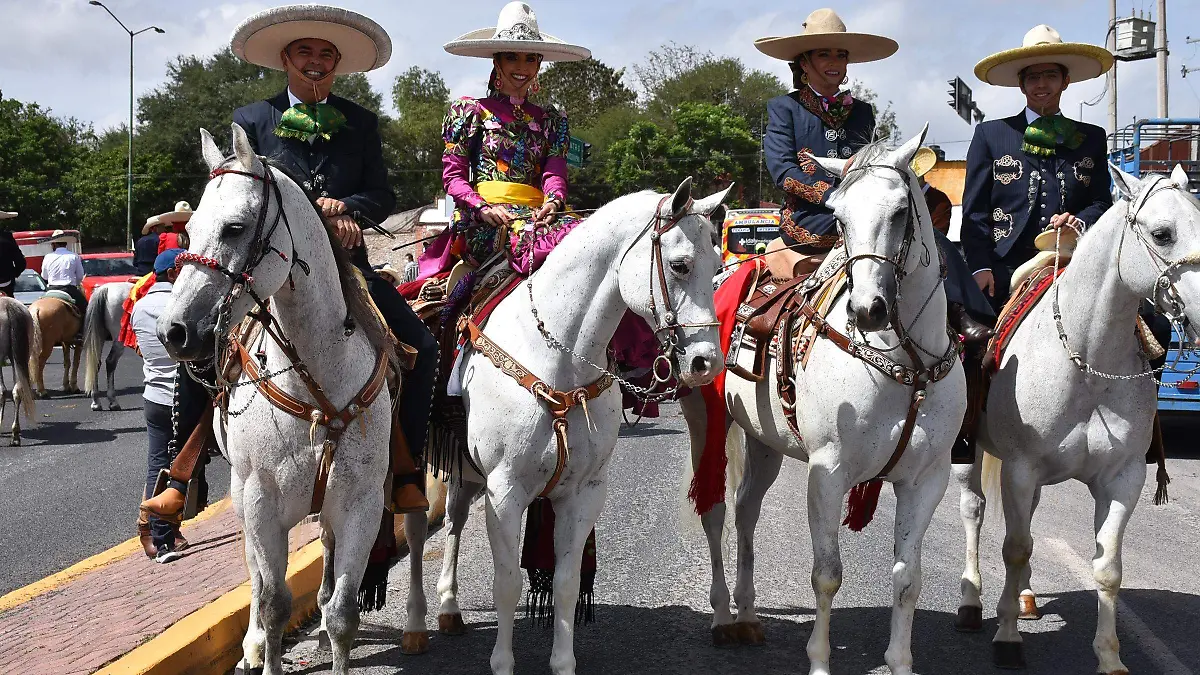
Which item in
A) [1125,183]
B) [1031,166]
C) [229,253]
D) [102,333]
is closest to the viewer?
[229,253]

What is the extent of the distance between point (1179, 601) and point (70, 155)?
6496 cm

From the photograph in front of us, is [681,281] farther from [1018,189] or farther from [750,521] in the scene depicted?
[1018,189]

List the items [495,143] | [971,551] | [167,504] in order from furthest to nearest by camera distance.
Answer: [971,551], [495,143], [167,504]

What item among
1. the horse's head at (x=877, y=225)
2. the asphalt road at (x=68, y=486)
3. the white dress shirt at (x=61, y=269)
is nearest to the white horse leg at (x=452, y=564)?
the horse's head at (x=877, y=225)

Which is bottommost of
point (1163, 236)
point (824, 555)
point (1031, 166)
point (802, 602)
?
point (802, 602)

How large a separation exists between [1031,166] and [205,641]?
5.20 m

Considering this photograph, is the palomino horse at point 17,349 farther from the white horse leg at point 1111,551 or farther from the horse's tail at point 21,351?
the white horse leg at point 1111,551

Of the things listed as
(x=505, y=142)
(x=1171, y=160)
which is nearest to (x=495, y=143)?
(x=505, y=142)

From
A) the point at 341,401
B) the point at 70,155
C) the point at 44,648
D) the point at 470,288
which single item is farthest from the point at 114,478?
the point at 70,155

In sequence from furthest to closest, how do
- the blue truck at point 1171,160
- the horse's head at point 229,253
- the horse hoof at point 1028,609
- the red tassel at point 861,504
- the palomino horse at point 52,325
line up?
the palomino horse at point 52,325 < the blue truck at point 1171,160 < the horse hoof at point 1028,609 < the red tassel at point 861,504 < the horse's head at point 229,253

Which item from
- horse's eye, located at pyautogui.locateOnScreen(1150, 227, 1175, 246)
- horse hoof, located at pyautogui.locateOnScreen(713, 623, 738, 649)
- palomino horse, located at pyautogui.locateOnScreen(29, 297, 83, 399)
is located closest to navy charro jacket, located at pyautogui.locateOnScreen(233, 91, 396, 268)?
horse hoof, located at pyautogui.locateOnScreen(713, 623, 738, 649)

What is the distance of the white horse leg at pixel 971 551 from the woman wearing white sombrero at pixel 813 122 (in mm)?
1709

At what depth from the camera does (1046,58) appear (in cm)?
658

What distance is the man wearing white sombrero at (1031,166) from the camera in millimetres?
6508
